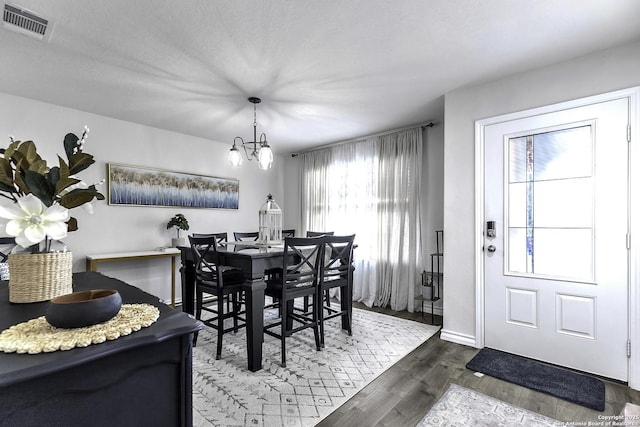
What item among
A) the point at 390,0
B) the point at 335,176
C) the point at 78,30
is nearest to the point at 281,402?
the point at 390,0

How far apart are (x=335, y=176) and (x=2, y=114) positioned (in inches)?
154

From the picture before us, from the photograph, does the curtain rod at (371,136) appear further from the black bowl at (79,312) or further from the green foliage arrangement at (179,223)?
the black bowl at (79,312)

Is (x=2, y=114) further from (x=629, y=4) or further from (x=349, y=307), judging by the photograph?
(x=629, y=4)

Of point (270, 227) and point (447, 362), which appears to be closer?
point (447, 362)

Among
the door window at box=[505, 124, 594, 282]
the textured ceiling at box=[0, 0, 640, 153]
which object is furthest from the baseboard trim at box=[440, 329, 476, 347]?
the textured ceiling at box=[0, 0, 640, 153]

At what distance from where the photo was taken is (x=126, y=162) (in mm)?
3869

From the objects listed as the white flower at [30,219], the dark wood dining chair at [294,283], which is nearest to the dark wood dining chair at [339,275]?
the dark wood dining chair at [294,283]

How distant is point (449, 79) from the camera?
2758 millimetres

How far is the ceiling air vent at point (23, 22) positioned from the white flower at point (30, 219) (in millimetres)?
1810

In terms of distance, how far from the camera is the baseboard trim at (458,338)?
287 centimetres

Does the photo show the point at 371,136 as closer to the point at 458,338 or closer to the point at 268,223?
the point at 268,223

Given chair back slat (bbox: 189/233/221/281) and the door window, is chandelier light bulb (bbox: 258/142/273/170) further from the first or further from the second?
the door window

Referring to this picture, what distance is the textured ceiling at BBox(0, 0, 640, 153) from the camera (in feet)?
6.08

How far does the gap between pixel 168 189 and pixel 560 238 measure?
4.45m
